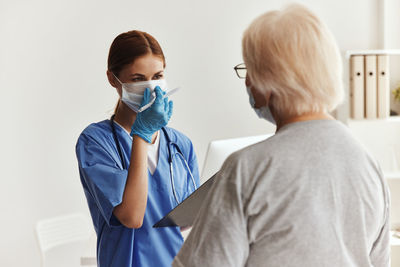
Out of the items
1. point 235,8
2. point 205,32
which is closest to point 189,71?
point 205,32

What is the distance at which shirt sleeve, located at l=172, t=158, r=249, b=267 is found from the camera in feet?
2.67

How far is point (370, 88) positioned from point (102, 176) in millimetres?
1816

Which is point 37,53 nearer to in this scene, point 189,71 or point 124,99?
point 189,71

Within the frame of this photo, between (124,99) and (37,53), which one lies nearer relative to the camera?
(124,99)

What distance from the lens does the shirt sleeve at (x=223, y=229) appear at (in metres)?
0.81

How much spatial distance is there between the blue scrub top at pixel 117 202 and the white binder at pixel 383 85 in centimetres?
163

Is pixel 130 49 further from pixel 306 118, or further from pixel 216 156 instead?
pixel 306 118

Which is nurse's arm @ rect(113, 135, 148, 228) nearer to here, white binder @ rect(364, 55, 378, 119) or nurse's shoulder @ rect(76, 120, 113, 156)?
nurse's shoulder @ rect(76, 120, 113, 156)

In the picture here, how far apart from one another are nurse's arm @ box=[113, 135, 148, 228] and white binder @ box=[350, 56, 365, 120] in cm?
170

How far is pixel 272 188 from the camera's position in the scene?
81 centimetres

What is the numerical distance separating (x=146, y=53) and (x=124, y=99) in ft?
0.47

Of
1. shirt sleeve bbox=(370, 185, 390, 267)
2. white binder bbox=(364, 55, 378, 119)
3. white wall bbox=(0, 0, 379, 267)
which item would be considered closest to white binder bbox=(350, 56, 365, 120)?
white binder bbox=(364, 55, 378, 119)

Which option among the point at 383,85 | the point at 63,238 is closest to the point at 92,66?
the point at 63,238

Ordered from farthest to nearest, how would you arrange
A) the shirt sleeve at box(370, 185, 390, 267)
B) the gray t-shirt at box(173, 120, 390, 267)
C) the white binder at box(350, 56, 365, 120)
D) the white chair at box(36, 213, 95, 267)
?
the white chair at box(36, 213, 95, 267) → the white binder at box(350, 56, 365, 120) → the shirt sleeve at box(370, 185, 390, 267) → the gray t-shirt at box(173, 120, 390, 267)
